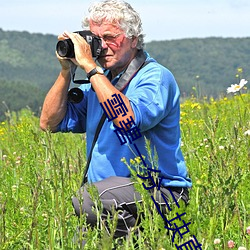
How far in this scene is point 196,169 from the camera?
442 centimetres

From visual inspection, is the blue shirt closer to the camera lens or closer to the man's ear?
the man's ear

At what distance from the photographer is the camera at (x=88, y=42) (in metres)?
3.42

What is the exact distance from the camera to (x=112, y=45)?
3.53 m

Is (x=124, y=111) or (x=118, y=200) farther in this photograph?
(x=118, y=200)

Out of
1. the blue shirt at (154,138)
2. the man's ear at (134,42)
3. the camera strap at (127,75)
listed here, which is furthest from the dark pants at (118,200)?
the man's ear at (134,42)

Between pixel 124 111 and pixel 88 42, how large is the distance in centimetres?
48

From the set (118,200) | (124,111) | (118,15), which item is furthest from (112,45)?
→ (118,200)

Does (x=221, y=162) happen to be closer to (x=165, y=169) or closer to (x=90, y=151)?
(x=165, y=169)

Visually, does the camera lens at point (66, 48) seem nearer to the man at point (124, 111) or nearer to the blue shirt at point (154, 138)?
the man at point (124, 111)

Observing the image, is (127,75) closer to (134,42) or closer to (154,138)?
(134,42)

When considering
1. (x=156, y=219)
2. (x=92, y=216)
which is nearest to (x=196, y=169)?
(x=92, y=216)

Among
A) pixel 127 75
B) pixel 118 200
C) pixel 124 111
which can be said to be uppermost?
pixel 127 75

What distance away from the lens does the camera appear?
342 cm

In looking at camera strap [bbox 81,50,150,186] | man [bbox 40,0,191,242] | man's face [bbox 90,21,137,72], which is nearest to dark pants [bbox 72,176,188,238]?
man [bbox 40,0,191,242]
